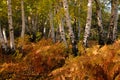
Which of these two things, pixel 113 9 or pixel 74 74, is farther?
pixel 113 9

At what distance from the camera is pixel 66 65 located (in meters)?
11.2

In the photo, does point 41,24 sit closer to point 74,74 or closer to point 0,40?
point 0,40

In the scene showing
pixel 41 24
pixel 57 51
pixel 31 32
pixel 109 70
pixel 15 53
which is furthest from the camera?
pixel 41 24

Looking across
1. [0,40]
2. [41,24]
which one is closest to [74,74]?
[0,40]

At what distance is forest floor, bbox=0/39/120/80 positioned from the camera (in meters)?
9.62

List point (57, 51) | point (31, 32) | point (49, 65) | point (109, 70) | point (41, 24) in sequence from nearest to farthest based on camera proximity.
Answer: point (109, 70) → point (49, 65) → point (57, 51) → point (31, 32) → point (41, 24)

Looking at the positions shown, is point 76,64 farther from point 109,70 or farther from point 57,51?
point 57,51

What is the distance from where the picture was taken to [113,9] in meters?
16.9

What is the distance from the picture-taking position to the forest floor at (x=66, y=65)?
962 cm

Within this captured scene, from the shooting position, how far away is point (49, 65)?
43.5ft

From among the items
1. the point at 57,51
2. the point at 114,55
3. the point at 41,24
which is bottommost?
the point at 41,24

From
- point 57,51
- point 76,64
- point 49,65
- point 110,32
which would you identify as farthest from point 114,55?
point 110,32

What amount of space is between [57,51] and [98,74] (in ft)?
17.3

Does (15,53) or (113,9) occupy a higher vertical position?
(113,9)
